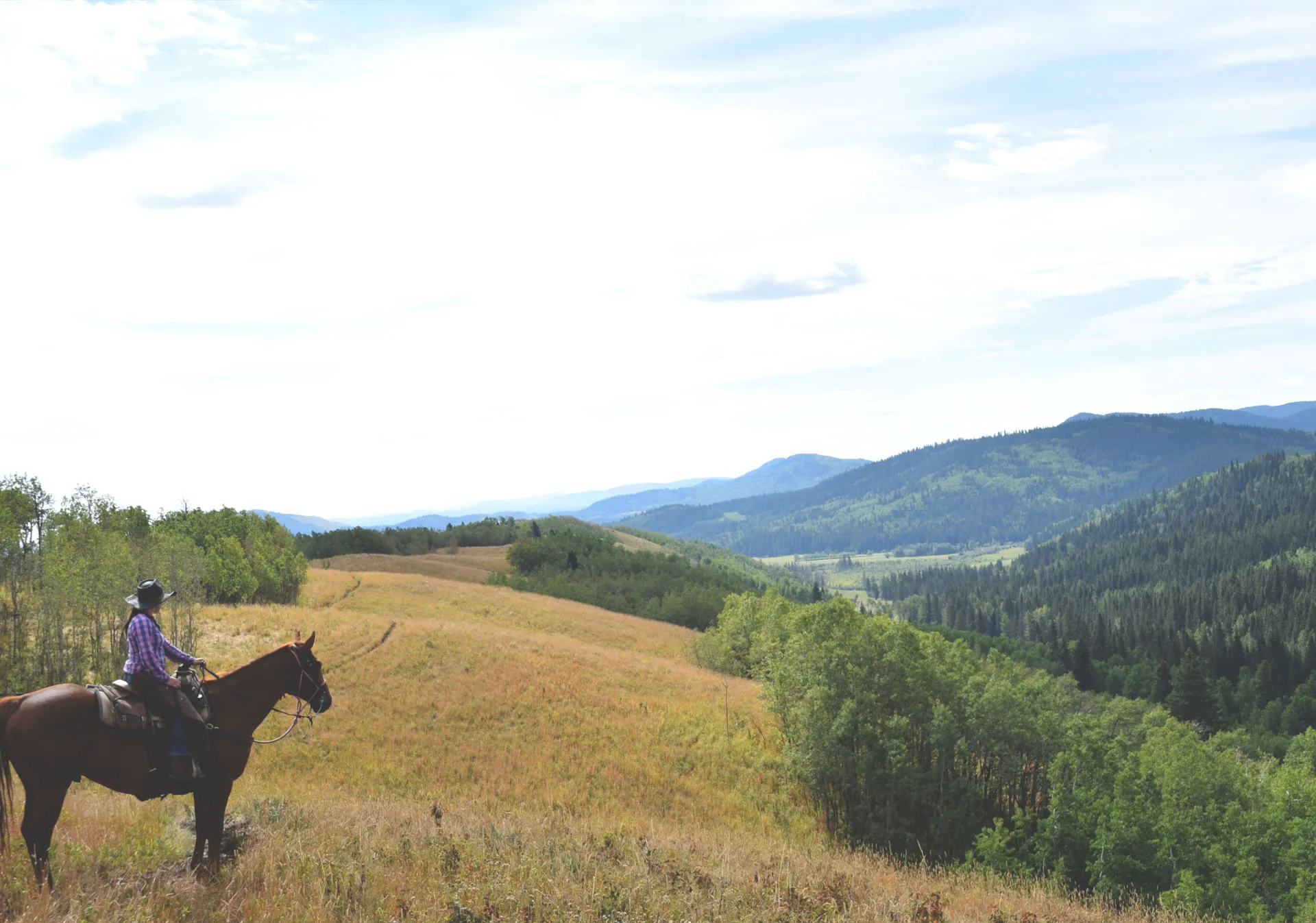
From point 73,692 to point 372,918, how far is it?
19.4 ft

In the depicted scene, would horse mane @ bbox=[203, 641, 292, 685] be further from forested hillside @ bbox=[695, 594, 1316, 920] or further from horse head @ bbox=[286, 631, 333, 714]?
forested hillside @ bbox=[695, 594, 1316, 920]

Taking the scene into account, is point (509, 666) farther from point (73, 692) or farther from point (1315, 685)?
point (1315, 685)

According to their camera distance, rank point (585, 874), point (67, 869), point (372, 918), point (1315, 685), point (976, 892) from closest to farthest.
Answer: point (372, 918)
point (67, 869)
point (585, 874)
point (976, 892)
point (1315, 685)

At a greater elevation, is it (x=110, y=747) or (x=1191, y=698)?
(x=110, y=747)

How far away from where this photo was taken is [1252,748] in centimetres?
9350

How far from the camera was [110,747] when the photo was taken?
40.4ft

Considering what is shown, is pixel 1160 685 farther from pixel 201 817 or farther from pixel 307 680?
pixel 201 817

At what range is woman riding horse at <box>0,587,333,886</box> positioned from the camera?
11.5m

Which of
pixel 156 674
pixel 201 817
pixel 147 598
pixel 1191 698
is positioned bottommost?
pixel 1191 698

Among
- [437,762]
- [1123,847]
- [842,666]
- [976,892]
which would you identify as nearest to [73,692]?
[976,892]

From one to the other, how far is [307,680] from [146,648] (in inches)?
113

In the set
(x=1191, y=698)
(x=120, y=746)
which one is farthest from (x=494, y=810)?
(x=1191, y=698)

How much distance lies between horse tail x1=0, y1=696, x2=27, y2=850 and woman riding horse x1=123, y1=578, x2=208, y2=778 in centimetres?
144

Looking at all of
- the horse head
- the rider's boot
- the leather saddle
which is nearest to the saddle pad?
the leather saddle
